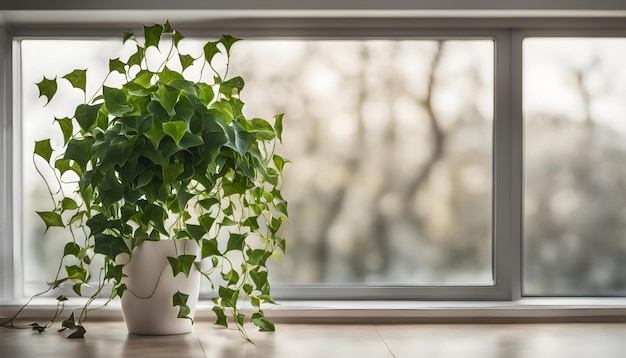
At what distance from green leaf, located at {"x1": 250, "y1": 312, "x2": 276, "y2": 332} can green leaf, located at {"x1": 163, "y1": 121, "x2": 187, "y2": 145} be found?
0.45m

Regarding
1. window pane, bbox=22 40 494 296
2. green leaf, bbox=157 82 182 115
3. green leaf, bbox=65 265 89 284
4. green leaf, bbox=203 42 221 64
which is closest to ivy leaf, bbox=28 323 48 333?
green leaf, bbox=65 265 89 284

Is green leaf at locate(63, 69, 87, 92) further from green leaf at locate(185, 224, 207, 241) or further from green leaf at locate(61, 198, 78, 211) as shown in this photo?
green leaf at locate(185, 224, 207, 241)

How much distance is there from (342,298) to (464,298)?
0.30 m

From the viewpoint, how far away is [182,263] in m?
1.59

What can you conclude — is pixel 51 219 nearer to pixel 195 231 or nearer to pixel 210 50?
pixel 195 231

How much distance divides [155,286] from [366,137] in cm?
65

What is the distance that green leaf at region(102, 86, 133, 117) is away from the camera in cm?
155

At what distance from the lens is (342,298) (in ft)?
6.43

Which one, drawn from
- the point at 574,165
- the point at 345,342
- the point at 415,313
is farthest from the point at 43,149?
the point at 574,165

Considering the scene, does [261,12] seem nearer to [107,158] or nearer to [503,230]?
[107,158]

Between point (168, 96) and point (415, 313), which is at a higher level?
point (168, 96)

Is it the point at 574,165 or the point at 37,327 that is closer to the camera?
the point at 37,327

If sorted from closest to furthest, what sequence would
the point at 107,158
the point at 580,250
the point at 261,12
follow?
the point at 107,158, the point at 261,12, the point at 580,250

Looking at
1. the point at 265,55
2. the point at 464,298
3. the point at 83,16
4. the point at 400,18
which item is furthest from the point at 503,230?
the point at 83,16
